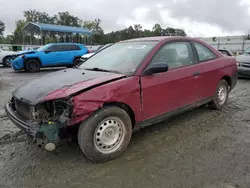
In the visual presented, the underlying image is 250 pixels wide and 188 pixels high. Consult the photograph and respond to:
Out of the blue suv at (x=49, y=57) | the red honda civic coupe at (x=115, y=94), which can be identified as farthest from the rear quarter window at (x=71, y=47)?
the red honda civic coupe at (x=115, y=94)

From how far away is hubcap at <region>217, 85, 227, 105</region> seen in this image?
487 cm

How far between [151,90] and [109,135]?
2.89ft

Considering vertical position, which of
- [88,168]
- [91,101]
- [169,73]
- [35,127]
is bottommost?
[88,168]

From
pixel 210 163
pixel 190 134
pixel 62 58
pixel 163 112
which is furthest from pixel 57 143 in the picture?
pixel 62 58

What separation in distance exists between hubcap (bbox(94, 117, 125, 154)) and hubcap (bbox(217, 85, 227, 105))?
2714mm

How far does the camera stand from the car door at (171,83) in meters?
3.33

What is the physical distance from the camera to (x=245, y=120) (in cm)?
441

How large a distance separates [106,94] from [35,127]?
903 millimetres

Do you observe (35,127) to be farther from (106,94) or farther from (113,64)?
(113,64)

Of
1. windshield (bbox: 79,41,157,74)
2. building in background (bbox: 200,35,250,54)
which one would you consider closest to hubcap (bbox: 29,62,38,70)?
windshield (bbox: 79,41,157,74)

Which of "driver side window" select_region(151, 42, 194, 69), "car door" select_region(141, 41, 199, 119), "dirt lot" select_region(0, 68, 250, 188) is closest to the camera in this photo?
"dirt lot" select_region(0, 68, 250, 188)

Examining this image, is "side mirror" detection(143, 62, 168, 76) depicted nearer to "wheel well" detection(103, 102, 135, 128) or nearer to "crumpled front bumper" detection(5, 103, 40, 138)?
"wheel well" detection(103, 102, 135, 128)

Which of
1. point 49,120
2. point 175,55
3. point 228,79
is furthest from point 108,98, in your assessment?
point 228,79

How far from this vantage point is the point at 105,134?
2955 millimetres
